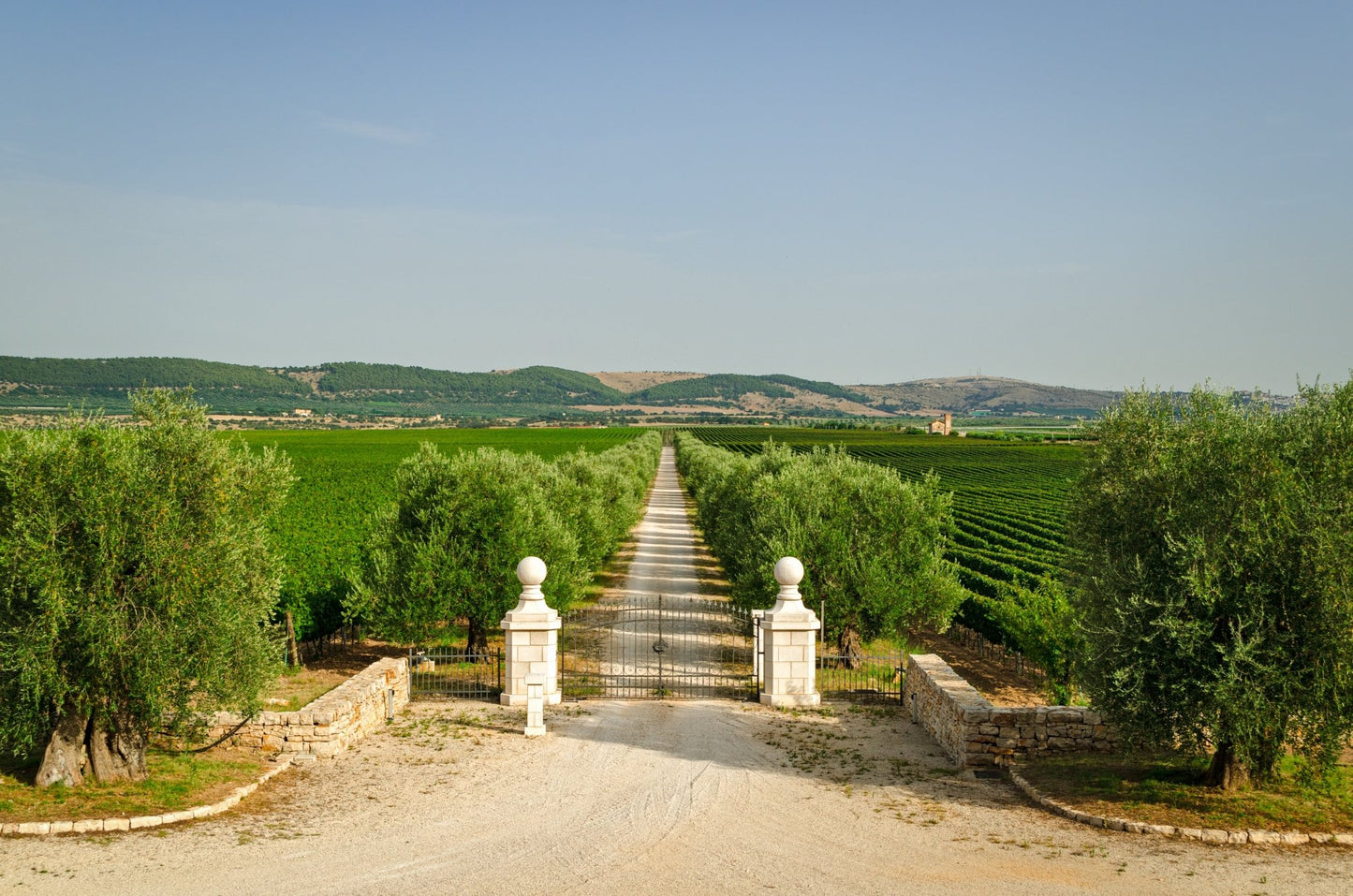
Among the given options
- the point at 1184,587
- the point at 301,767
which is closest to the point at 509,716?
the point at 301,767

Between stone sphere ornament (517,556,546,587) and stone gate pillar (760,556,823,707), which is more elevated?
stone sphere ornament (517,556,546,587)

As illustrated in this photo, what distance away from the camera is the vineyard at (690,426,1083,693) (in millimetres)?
23312

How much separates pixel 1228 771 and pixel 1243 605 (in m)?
2.82

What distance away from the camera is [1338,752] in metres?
12.5

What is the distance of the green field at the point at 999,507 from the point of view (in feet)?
113

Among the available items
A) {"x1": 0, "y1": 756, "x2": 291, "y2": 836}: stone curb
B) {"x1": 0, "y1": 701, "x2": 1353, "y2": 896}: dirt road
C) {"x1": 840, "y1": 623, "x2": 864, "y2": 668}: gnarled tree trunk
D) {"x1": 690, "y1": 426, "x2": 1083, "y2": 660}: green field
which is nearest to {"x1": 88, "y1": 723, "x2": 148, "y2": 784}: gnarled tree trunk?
{"x1": 0, "y1": 756, "x2": 291, "y2": 836}: stone curb

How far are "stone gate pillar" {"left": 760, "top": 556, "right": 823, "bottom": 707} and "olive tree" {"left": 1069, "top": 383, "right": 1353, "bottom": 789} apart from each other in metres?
6.51

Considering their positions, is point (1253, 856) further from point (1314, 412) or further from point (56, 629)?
point (56, 629)

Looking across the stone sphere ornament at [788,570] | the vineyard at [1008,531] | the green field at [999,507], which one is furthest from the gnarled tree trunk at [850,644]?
the stone sphere ornament at [788,570]

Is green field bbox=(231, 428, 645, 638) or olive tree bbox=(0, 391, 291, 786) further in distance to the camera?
green field bbox=(231, 428, 645, 638)

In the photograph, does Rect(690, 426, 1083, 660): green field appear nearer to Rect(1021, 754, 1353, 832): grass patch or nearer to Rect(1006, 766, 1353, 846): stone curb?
Rect(1021, 754, 1353, 832): grass patch

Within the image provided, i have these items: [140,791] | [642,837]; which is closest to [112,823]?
[140,791]

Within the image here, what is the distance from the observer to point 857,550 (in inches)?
1022

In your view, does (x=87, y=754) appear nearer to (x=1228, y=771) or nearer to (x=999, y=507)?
(x=1228, y=771)
